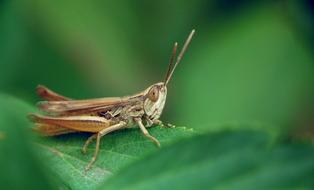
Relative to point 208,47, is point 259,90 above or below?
below

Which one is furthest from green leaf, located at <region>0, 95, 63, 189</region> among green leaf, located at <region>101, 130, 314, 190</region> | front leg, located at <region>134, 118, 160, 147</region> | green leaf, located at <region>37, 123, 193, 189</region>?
front leg, located at <region>134, 118, 160, 147</region>

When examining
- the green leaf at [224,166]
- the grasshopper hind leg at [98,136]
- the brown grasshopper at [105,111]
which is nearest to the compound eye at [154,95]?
the brown grasshopper at [105,111]

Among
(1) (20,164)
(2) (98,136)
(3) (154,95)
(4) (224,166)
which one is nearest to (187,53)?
(3) (154,95)

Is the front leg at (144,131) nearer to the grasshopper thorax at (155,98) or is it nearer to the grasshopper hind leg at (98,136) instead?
the grasshopper hind leg at (98,136)

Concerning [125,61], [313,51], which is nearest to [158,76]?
[125,61]

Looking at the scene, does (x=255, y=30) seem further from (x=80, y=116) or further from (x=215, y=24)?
(x=80, y=116)

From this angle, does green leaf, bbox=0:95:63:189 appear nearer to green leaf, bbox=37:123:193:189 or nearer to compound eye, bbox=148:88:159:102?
green leaf, bbox=37:123:193:189

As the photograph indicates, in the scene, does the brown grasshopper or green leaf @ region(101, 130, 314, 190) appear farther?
the brown grasshopper
